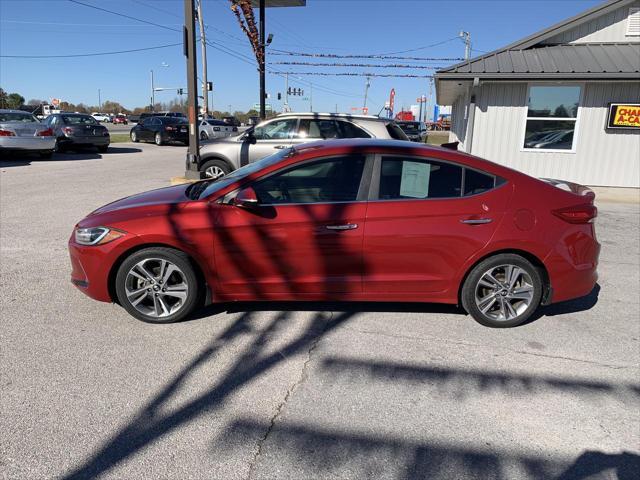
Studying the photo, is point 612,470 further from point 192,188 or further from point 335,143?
point 192,188

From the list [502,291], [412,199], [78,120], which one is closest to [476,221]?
[412,199]

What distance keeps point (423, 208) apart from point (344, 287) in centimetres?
92

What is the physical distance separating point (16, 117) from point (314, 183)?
15.3m

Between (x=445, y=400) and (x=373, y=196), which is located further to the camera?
(x=373, y=196)

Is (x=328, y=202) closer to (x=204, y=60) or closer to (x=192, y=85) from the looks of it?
(x=192, y=85)

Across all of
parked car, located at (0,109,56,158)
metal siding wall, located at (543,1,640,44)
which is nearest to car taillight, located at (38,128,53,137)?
parked car, located at (0,109,56,158)

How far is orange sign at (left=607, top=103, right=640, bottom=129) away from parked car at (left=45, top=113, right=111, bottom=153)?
58.5ft

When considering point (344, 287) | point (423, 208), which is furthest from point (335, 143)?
point (344, 287)

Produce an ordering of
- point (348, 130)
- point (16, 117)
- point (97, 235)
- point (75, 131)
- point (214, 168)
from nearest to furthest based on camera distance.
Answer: point (97, 235), point (348, 130), point (214, 168), point (16, 117), point (75, 131)

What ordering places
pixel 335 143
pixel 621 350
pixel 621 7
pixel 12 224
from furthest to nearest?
pixel 621 7 < pixel 12 224 < pixel 335 143 < pixel 621 350

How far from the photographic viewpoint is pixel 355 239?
391 cm

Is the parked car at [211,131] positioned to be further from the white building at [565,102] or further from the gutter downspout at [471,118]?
the white building at [565,102]

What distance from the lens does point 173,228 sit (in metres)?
3.92

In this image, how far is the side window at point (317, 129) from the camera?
983cm
